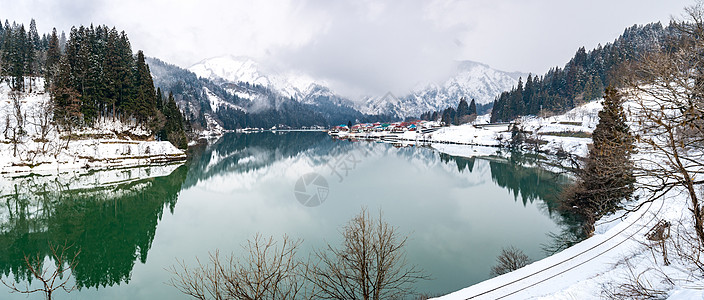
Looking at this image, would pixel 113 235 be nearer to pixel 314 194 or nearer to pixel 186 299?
pixel 186 299

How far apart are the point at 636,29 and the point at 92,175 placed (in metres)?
135

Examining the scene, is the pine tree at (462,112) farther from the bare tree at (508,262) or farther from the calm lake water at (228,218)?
the bare tree at (508,262)

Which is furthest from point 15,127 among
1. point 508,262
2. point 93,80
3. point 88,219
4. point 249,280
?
point 508,262

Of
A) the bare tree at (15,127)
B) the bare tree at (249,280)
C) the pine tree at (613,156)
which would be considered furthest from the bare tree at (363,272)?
the bare tree at (15,127)

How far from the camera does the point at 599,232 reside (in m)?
12.8

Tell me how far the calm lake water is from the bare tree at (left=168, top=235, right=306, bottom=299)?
853 mm

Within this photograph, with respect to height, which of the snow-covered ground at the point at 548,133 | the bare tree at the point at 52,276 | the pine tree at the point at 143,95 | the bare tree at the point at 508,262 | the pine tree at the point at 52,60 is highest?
the pine tree at the point at 52,60

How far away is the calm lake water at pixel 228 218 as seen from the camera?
12188mm

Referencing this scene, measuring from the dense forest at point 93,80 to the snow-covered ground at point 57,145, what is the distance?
152cm

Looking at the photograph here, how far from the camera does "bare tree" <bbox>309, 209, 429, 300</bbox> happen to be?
696 centimetres

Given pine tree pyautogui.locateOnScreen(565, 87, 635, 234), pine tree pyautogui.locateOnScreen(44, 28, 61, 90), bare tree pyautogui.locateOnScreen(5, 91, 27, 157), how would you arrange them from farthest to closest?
pine tree pyautogui.locateOnScreen(44, 28, 61, 90), bare tree pyautogui.locateOnScreen(5, 91, 27, 157), pine tree pyautogui.locateOnScreen(565, 87, 635, 234)

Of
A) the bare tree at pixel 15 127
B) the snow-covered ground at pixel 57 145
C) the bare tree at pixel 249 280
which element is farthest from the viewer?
the snow-covered ground at pixel 57 145

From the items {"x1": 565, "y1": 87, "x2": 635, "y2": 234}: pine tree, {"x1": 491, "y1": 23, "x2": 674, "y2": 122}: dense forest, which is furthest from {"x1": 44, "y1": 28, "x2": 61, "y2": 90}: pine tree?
{"x1": 491, "y1": 23, "x2": 674, "y2": 122}: dense forest

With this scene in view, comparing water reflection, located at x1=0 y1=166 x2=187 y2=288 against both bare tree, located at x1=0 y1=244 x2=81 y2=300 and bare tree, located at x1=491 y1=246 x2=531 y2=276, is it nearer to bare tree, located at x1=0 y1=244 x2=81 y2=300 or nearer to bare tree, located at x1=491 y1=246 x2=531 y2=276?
bare tree, located at x1=0 y1=244 x2=81 y2=300
